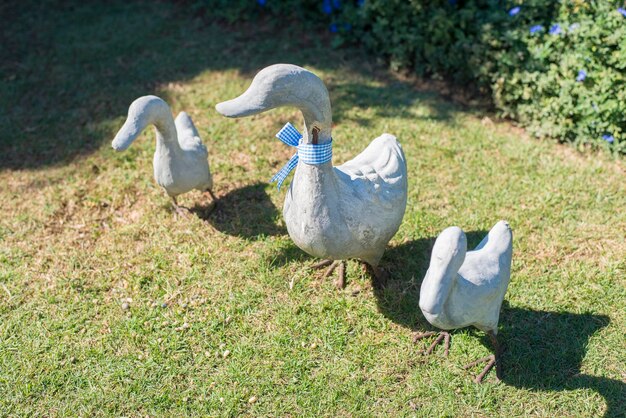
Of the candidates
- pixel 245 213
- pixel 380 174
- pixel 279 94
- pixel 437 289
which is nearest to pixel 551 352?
pixel 437 289

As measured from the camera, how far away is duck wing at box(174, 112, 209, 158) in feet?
13.2

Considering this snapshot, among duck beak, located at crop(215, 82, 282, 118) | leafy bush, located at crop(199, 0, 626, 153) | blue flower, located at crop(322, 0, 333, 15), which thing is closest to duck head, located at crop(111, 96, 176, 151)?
duck beak, located at crop(215, 82, 282, 118)

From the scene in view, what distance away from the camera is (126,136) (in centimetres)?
329

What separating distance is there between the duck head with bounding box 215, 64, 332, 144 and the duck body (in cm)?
36

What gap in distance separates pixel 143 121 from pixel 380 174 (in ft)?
4.89

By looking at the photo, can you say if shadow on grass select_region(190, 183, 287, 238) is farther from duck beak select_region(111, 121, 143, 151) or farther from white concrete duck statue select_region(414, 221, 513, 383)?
white concrete duck statue select_region(414, 221, 513, 383)

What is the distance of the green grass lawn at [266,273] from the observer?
3.16m

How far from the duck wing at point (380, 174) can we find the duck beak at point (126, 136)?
1.23 m

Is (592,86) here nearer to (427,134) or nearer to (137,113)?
(427,134)

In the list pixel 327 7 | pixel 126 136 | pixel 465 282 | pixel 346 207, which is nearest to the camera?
pixel 465 282

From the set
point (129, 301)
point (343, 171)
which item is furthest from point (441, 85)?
point (129, 301)

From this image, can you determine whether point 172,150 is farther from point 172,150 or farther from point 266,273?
point 266,273

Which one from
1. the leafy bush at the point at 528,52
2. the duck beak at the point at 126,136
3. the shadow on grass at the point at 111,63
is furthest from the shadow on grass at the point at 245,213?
the leafy bush at the point at 528,52

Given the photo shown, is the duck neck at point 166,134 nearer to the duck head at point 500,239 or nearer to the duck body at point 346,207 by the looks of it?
the duck body at point 346,207
